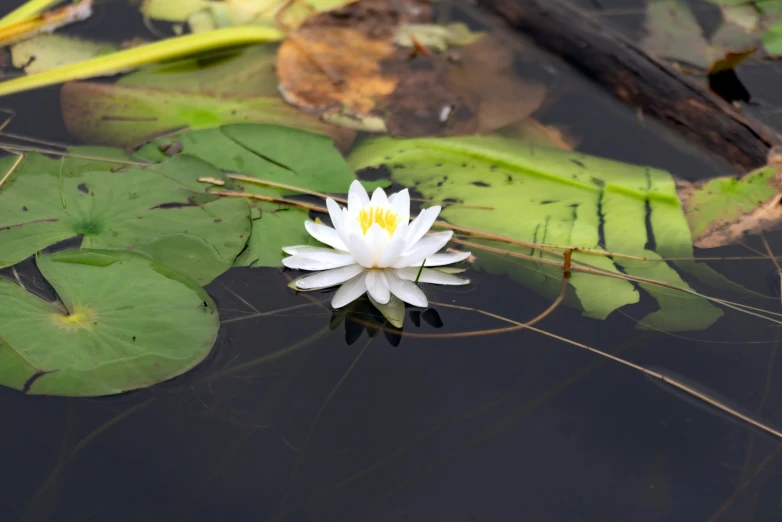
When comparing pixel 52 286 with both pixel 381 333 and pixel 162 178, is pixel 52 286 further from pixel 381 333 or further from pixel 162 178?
pixel 381 333

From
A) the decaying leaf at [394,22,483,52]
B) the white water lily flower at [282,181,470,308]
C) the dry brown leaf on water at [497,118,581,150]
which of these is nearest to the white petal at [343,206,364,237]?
the white water lily flower at [282,181,470,308]

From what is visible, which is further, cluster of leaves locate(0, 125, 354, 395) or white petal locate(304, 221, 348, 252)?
white petal locate(304, 221, 348, 252)

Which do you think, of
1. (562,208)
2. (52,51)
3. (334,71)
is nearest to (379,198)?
(562,208)

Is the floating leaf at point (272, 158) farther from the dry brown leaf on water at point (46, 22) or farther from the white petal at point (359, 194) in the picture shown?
the dry brown leaf on water at point (46, 22)

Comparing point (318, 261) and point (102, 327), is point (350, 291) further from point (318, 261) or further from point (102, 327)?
point (102, 327)

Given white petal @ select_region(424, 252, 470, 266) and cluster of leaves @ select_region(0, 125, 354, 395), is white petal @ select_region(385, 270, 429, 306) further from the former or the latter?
cluster of leaves @ select_region(0, 125, 354, 395)

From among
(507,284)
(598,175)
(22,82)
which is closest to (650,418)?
(507,284)
